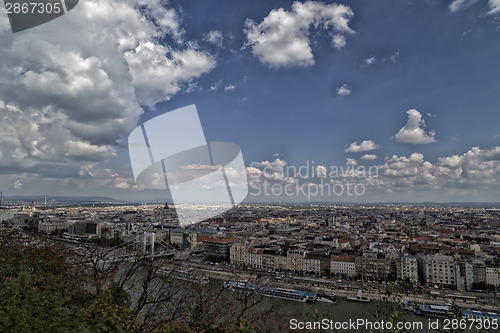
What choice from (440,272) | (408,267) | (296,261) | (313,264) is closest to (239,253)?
(296,261)

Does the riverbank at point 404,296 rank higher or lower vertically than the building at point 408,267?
lower

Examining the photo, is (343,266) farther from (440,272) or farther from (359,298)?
(359,298)

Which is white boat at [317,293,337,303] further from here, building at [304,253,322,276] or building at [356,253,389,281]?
building at [304,253,322,276]

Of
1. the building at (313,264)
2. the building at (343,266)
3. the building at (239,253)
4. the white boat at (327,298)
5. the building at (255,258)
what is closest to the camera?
the white boat at (327,298)

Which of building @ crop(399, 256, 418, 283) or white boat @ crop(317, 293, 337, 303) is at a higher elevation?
building @ crop(399, 256, 418, 283)

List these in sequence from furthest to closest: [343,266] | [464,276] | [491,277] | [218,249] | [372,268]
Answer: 1. [218,249]
2. [343,266]
3. [372,268]
4. [464,276]
5. [491,277]

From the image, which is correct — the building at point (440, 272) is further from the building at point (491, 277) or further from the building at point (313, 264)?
the building at point (313, 264)

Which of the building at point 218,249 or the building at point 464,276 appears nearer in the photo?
the building at point 464,276

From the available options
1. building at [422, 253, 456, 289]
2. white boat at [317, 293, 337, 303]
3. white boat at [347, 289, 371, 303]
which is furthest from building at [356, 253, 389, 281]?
white boat at [317, 293, 337, 303]

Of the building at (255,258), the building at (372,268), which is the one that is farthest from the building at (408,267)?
the building at (255,258)

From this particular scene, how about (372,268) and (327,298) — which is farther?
(372,268)

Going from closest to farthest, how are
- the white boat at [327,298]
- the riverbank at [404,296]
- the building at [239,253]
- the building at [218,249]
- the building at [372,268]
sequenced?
the riverbank at [404,296] < the white boat at [327,298] < the building at [372,268] < the building at [239,253] < the building at [218,249]

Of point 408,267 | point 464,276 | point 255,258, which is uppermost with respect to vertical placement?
point 408,267

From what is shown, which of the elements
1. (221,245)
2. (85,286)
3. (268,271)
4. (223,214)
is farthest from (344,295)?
(223,214)
